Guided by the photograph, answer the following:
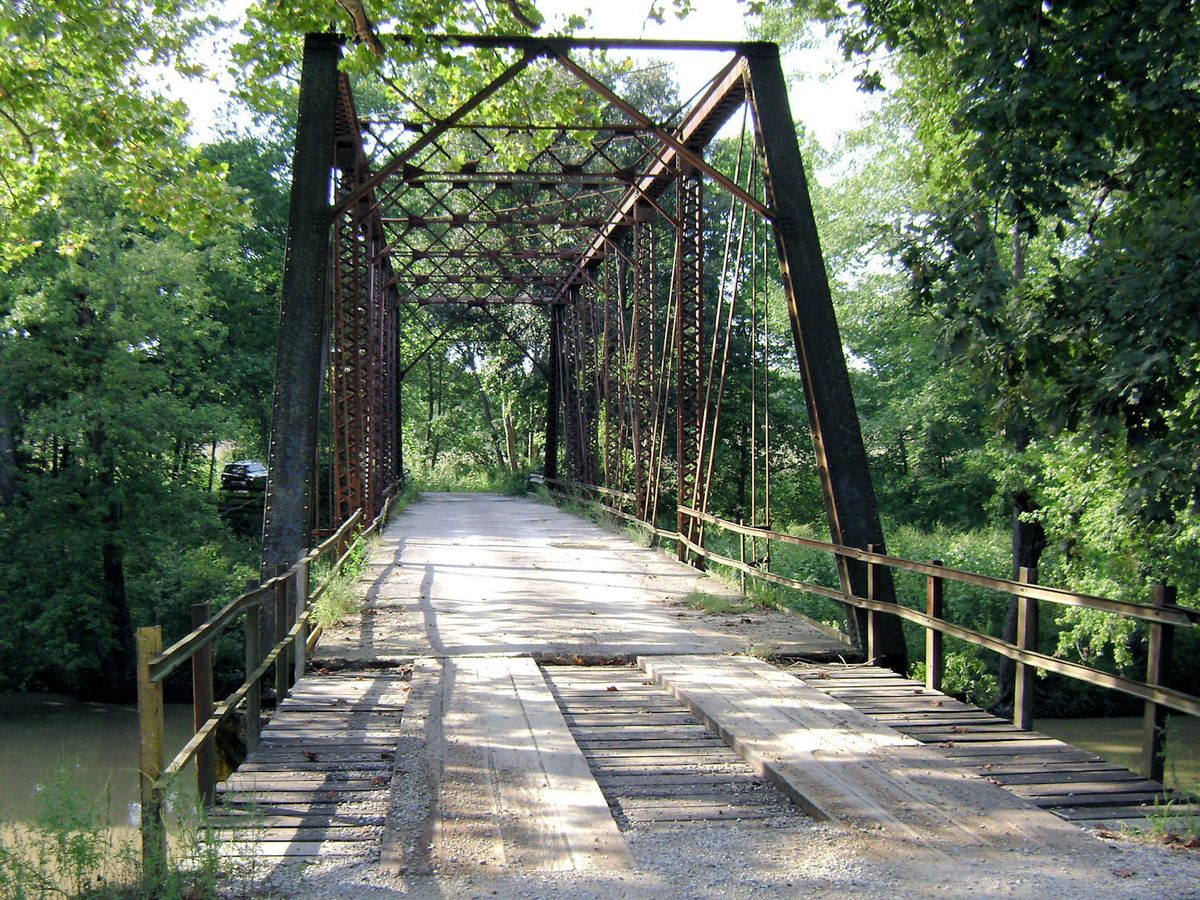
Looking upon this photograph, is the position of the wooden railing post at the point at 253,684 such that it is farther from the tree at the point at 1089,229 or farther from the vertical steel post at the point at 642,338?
the vertical steel post at the point at 642,338

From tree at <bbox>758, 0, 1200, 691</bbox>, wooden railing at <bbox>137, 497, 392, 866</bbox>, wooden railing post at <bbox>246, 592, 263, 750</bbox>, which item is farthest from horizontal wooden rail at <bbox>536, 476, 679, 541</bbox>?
wooden railing post at <bbox>246, 592, 263, 750</bbox>

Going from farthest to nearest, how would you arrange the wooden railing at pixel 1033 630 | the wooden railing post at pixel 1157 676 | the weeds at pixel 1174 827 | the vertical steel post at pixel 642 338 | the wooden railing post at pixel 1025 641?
the vertical steel post at pixel 642 338, the wooden railing post at pixel 1025 641, the wooden railing post at pixel 1157 676, the wooden railing at pixel 1033 630, the weeds at pixel 1174 827

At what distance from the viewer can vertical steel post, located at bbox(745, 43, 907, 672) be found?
9.16 metres

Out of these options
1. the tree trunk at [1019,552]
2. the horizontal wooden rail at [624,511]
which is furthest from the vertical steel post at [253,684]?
the tree trunk at [1019,552]

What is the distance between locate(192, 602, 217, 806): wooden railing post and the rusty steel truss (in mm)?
3889

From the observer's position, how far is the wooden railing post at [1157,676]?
537 cm

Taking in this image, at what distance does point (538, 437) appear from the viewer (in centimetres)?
5294

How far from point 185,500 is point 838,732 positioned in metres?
24.1

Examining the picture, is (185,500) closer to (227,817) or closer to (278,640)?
(278,640)

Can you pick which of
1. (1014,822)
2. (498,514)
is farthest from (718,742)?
(498,514)

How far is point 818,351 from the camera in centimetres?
947

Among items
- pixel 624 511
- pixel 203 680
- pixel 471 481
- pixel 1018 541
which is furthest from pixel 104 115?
pixel 471 481

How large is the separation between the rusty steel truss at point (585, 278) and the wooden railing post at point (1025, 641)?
2.05 m

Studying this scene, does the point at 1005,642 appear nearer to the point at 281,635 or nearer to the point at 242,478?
the point at 281,635
